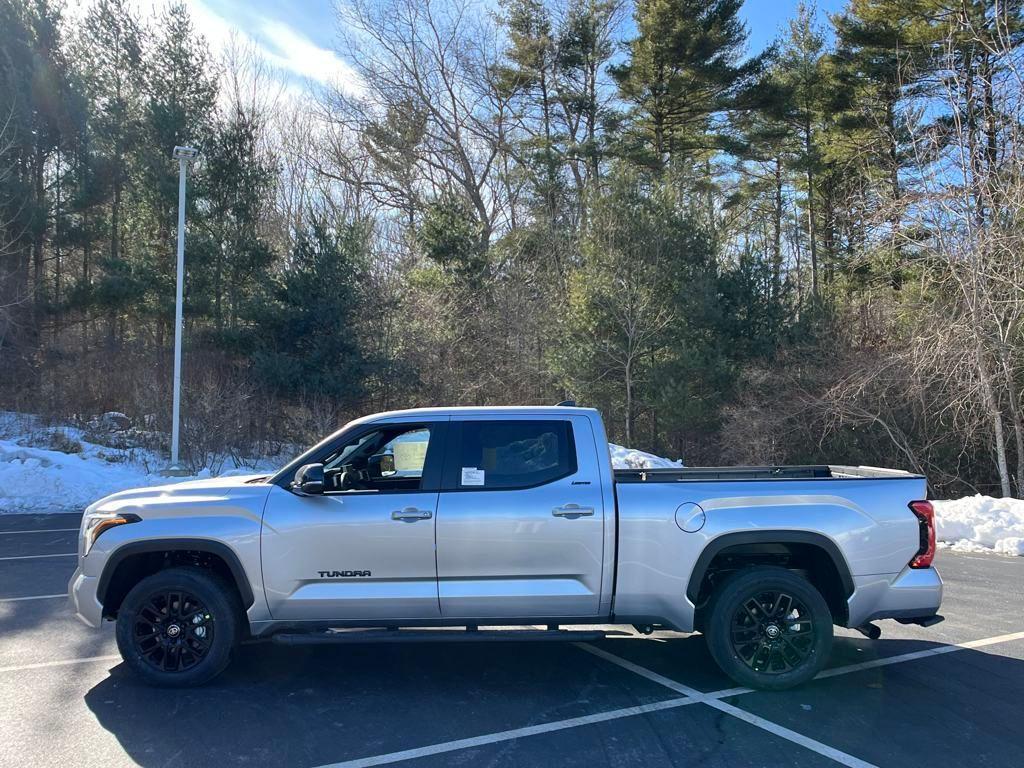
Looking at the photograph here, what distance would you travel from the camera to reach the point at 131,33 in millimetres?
26172

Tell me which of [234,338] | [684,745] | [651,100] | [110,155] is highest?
[651,100]

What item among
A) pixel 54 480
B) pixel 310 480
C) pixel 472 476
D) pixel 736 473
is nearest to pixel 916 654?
pixel 736 473

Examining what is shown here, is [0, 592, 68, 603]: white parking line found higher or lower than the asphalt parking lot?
higher

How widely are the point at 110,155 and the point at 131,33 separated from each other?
4.65 metres

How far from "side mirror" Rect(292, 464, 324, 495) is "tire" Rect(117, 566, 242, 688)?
0.88m

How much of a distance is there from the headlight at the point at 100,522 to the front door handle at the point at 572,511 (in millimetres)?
2754

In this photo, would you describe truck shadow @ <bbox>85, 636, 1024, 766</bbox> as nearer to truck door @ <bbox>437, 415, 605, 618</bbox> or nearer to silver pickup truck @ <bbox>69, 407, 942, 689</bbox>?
silver pickup truck @ <bbox>69, 407, 942, 689</bbox>

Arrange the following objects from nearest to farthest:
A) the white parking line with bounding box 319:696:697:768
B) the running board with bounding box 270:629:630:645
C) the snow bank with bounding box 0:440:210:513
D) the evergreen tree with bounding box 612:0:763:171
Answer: the white parking line with bounding box 319:696:697:768 → the running board with bounding box 270:629:630:645 → the snow bank with bounding box 0:440:210:513 → the evergreen tree with bounding box 612:0:763:171

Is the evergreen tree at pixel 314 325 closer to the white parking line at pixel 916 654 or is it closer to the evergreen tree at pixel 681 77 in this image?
the evergreen tree at pixel 681 77

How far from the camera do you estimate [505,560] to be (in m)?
4.91

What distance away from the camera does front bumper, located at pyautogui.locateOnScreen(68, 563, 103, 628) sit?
196 inches

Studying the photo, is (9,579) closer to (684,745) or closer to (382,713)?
(382,713)

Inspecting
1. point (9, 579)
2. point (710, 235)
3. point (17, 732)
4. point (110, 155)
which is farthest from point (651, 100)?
point (17, 732)

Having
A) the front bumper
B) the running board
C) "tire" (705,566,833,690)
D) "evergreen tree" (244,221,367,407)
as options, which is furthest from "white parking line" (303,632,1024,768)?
"evergreen tree" (244,221,367,407)
